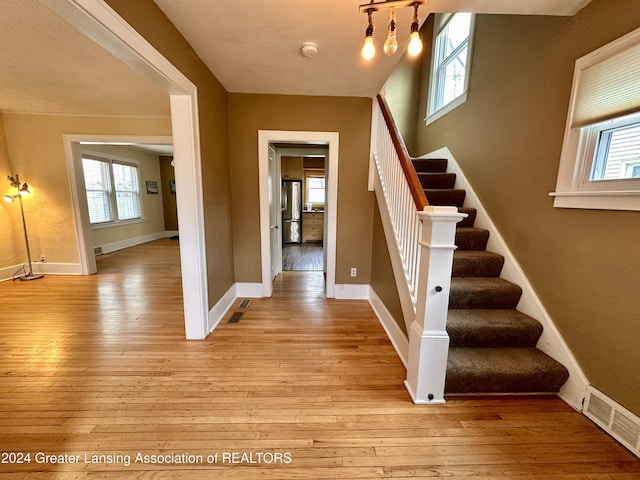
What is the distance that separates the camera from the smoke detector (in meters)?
1.88

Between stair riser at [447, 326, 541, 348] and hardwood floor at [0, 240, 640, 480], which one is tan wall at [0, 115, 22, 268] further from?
stair riser at [447, 326, 541, 348]

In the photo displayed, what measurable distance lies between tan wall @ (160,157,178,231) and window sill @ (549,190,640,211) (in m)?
8.72

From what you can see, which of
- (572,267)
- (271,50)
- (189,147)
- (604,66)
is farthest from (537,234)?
(189,147)

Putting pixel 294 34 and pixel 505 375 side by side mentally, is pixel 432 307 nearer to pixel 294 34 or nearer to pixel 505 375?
pixel 505 375

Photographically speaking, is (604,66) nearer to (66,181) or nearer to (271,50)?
(271,50)

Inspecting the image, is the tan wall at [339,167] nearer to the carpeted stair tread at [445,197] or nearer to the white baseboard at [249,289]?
the white baseboard at [249,289]

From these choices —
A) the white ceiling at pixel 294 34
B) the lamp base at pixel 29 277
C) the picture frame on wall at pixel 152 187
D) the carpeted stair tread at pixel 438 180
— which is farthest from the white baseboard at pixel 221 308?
the picture frame on wall at pixel 152 187

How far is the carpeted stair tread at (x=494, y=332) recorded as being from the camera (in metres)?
1.76

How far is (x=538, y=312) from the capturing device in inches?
70.6

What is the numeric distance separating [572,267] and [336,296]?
230 centimetres

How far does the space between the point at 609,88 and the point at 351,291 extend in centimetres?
276

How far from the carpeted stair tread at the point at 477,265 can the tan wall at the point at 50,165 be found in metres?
4.37

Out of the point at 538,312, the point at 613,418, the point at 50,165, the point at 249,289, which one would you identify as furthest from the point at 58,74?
the point at 613,418

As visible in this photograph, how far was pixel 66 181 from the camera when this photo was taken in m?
3.93
